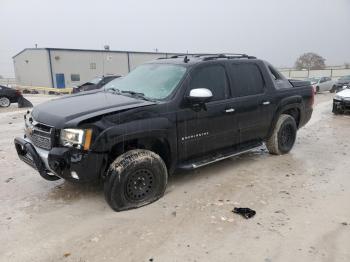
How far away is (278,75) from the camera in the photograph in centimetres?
646

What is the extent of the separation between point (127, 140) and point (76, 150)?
60 centimetres

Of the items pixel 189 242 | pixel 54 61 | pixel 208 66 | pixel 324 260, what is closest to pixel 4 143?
pixel 208 66

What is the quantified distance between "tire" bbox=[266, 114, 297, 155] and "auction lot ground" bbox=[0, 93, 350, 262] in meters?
0.58

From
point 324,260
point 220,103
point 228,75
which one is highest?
point 228,75

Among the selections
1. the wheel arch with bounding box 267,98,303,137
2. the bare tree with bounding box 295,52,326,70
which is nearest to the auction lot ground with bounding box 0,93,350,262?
the wheel arch with bounding box 267,98,303,137

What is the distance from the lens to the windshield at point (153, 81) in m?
4.69

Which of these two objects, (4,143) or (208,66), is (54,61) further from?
(208,66)

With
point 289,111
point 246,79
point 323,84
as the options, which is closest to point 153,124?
point 246,79

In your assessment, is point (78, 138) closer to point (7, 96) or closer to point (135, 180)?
point (135, 180)

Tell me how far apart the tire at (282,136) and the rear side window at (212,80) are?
1712 millimetres

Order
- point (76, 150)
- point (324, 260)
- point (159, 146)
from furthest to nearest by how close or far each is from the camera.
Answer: point (159, 146), point (76, 150), point (324, 260)

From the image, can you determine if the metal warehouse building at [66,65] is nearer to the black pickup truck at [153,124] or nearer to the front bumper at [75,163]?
the black pickup truck at [153,124]

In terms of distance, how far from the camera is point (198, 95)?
14.6 feet

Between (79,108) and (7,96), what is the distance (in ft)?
48.3
